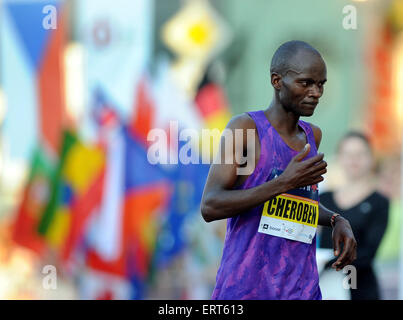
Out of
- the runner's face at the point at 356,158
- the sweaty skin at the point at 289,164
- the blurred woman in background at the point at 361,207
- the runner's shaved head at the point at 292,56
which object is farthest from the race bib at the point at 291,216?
the runner's face at the point at 356,158

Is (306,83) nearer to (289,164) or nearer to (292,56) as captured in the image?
(292,56)

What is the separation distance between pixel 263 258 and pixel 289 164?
0.41m

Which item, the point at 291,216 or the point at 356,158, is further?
the point at 356,158

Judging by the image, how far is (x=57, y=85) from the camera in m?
10.1

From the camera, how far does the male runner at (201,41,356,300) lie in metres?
3.15

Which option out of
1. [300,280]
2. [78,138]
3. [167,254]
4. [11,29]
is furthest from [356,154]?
[11,29]

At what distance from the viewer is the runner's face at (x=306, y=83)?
10.5ft

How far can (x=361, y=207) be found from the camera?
18.8 feet

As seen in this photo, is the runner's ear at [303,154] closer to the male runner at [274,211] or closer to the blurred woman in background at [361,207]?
the male runner at [274,211]

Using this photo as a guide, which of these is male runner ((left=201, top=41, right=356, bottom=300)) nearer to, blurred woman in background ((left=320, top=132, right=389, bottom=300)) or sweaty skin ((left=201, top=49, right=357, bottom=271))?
sweaty skin ((left=201, top=49, right=357, bottom=271))

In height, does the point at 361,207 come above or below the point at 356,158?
below

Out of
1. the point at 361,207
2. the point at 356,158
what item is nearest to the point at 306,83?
the point at 361,207

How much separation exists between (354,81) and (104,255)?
12.3 ft

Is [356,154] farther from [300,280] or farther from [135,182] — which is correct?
[135,182]
